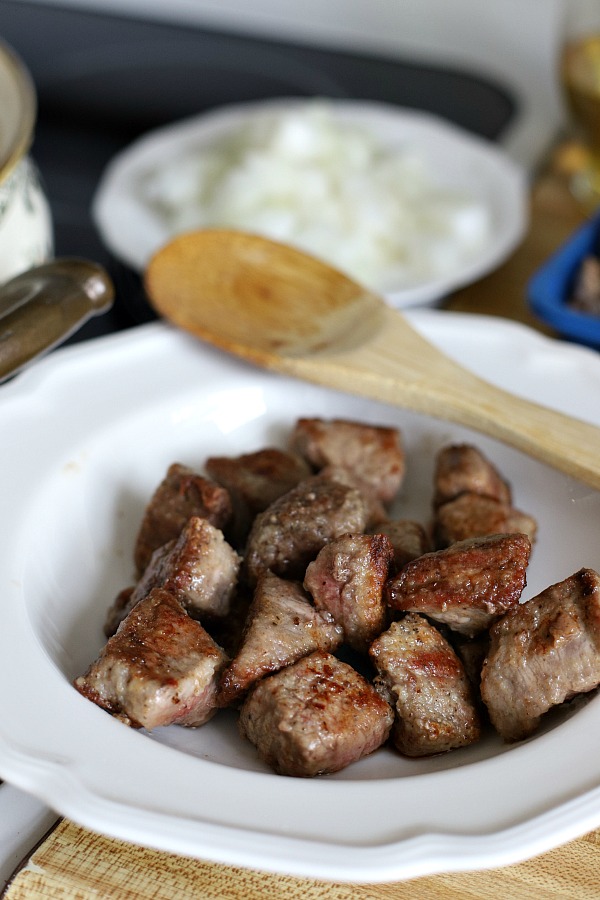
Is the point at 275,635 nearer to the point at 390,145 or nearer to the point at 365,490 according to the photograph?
the point at 365,490

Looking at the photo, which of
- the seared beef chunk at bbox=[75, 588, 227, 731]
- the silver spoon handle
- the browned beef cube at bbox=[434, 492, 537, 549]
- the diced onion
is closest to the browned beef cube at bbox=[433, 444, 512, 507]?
the browned beef cube at bbox=[434, 492, 537, 549]

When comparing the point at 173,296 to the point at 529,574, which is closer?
the point at 529,574

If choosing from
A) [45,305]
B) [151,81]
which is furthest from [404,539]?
[151,81]

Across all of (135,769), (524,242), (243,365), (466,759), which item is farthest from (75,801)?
(524,242)

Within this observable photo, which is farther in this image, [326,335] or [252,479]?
[326,335]

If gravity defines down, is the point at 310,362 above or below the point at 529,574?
above

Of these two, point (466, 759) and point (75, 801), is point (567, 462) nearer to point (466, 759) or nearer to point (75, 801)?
point (466, 759)
